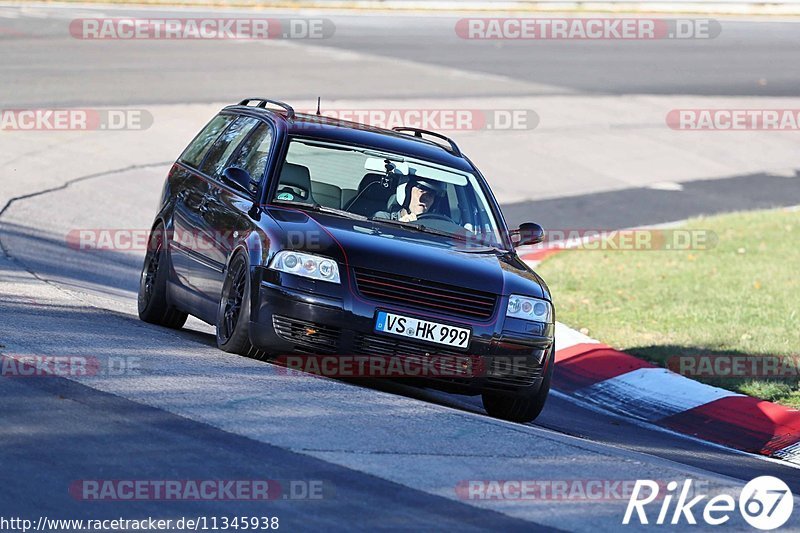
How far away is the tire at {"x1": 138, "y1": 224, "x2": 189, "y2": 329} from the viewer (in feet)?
33.5

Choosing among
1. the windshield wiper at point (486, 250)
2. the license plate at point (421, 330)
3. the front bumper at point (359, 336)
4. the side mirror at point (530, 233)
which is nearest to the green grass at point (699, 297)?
the side mirror at point (530, 233)

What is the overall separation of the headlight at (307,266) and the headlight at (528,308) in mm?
1104

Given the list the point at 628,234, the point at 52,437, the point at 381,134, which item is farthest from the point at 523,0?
the point at 52,437

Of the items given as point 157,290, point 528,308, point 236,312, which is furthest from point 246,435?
point 157,290

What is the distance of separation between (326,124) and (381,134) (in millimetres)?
400

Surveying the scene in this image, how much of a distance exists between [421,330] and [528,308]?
77 cm

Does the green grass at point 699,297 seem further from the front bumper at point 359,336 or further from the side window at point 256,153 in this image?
the side window at point 256,153

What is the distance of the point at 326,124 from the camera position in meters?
9.88

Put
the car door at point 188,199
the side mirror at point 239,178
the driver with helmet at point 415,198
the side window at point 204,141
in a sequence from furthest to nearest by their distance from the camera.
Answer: the side window at point 204,141, the car door at point 188,199, the driver with helmet at point 415,198, the side mirror at point 239,178

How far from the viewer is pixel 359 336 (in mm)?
8156

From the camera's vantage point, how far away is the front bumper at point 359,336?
815 centimetres

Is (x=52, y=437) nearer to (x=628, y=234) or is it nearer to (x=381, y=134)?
(x=381, y=134)

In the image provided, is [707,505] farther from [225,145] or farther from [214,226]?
[225,145]

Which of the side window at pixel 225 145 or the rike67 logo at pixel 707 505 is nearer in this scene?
the rike67 logo at pixel 707 505
